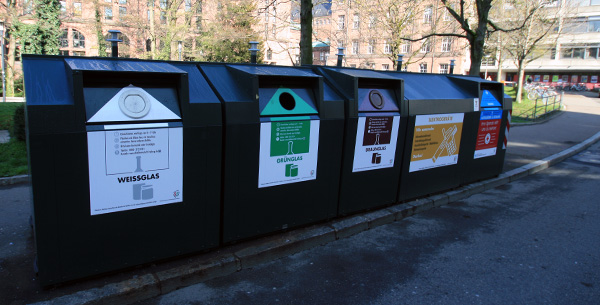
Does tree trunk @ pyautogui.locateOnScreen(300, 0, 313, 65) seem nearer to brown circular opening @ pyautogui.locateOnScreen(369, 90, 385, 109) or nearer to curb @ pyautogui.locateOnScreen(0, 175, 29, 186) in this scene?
brown circular opening @ pyautogui.locateOnScreen(369, 90, 385, 109)

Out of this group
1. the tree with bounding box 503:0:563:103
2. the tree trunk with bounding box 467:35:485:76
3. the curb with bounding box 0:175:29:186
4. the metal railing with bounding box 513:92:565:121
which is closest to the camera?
the curb with bounding box 0:175:29:186

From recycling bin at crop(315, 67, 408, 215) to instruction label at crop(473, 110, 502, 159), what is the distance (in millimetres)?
1975

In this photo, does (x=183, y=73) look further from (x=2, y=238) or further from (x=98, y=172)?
(x=2, y=238)

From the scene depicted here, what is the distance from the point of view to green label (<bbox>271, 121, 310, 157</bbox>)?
12.2ft

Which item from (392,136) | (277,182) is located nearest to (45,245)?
(277,182)

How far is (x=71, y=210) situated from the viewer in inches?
110

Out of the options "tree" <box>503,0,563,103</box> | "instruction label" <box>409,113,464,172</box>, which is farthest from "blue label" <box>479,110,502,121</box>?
"tree" <box>503,0,563,103</box>

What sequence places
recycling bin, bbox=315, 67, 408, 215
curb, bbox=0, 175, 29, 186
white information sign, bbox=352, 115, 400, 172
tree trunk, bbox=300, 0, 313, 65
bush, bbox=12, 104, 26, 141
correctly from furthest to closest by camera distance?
bush, bbox=12, 104, 26, 141 → tree trunk, bbox=300, 0, 313, 65 → curb, bbox=0, 175, 29, 186 → white information sign, bbox=352, 115, 400, 172 → recycling bin, bbox=315, 67, 408, 215

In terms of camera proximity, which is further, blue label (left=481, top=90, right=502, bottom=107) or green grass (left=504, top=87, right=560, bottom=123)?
green grass (left=504, top=87, right=560, bottom=123)

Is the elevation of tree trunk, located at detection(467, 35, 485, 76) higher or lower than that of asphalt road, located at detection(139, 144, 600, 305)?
higher

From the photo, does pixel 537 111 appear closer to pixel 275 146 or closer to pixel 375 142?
pixel 375 142

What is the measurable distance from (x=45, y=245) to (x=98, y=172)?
0.60m

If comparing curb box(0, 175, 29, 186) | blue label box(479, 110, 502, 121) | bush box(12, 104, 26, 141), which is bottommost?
curb box(0, 175, 29, 186)

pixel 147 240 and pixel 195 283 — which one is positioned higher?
pixel 147 240
